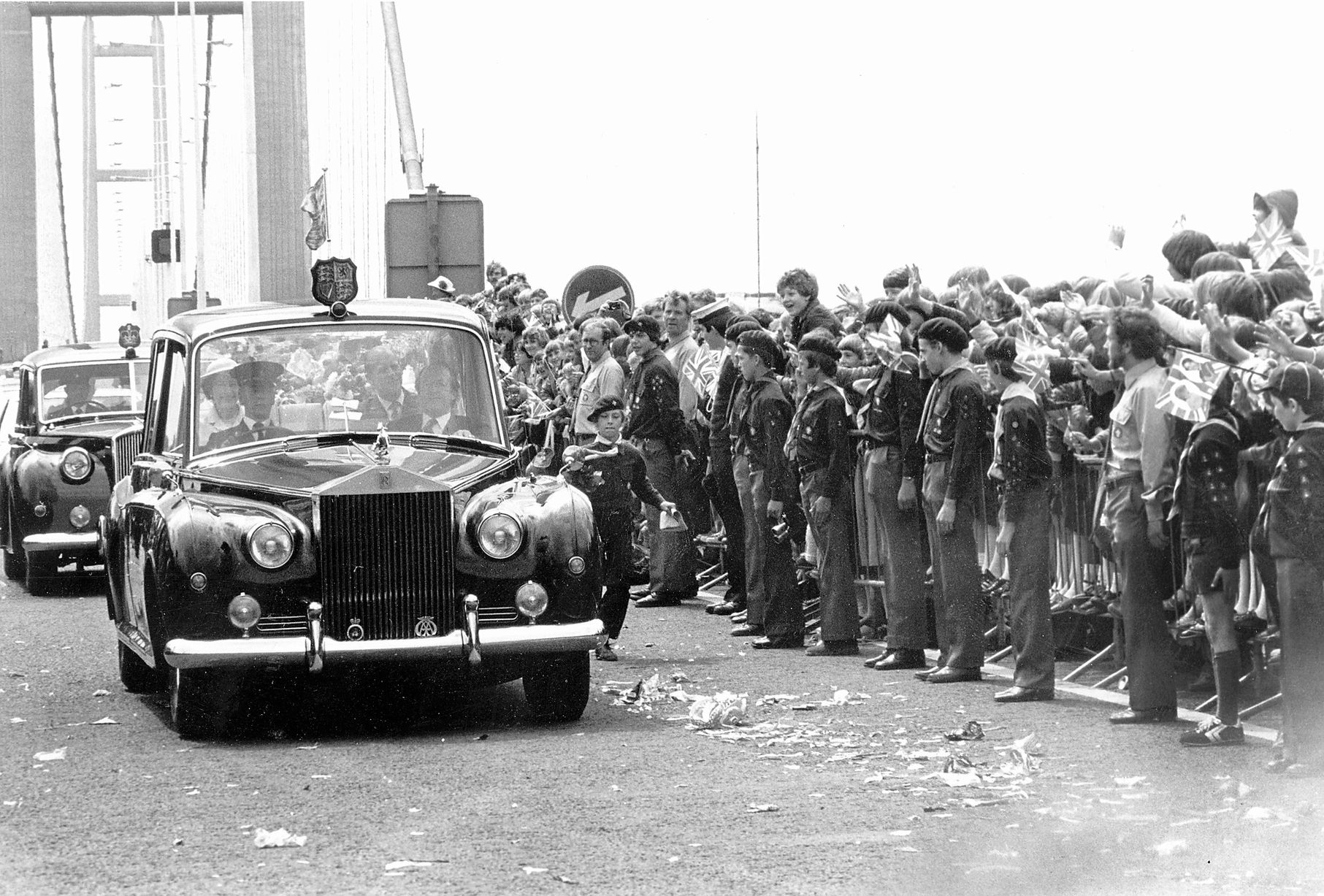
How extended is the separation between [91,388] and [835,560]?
7308 millimetres

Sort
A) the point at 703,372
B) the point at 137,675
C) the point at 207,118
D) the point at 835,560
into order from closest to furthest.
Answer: the point at 137,675, the point at 835,560, the point at 703,372, the point at 207,118

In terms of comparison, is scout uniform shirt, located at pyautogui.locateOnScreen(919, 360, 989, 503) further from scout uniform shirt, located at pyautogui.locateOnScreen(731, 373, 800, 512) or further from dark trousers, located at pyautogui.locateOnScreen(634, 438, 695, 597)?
dark trousers, located at pyautogui.locateOnScreen(634, 438, 695, 597)

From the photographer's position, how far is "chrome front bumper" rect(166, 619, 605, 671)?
757 cm

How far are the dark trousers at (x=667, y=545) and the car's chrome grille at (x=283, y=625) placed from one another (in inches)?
216

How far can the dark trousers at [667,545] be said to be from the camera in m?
13.0

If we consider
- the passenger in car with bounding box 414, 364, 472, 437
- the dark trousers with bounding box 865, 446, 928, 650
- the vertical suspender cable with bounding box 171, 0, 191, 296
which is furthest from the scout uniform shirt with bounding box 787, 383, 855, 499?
the vertical suspender cable with bounding box 171, 0, 191, 296

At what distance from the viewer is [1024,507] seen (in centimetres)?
889

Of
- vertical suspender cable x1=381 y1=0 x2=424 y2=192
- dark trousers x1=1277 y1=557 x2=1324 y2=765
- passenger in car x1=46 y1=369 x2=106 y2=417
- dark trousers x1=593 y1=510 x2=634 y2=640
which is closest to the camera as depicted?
dark trousers x1=1277 y1=557 x2=1324 y2=765

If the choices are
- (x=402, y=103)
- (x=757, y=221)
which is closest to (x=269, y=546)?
(x=757, y=221)

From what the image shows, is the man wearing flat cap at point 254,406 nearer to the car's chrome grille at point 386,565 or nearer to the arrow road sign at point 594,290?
the car's chrome grille at point 386,565

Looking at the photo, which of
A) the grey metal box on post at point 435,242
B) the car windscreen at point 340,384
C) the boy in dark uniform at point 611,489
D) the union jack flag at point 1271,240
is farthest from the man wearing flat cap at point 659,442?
the grey metal box on post at point 435,242

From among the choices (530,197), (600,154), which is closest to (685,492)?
(600,154)

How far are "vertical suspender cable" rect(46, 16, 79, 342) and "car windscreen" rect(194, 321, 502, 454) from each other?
3582 inches

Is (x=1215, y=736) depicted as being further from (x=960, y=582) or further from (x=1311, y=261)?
(x=1311, y=261)
